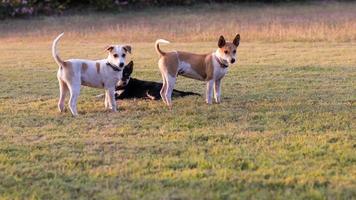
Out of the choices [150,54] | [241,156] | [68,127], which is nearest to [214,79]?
[68,127]

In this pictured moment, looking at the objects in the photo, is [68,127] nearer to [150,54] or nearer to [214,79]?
[214,79]

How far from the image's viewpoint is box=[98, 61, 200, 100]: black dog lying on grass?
906cm

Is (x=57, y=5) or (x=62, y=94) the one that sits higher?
(x=57, y=5)

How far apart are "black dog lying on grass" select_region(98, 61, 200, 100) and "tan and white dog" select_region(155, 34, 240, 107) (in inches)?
20.5

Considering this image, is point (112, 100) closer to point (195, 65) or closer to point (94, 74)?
point (94, 74)

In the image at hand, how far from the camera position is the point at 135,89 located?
9242 millimetres

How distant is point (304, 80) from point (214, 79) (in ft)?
9.06

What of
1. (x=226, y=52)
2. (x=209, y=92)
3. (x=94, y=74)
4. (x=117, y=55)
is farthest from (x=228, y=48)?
(x=94, y=74)

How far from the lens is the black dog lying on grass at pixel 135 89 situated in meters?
9.06

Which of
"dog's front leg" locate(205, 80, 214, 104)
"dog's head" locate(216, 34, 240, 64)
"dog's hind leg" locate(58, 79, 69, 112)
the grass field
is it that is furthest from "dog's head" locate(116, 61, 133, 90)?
"dog's head" locate(216, 34, 240, 64)

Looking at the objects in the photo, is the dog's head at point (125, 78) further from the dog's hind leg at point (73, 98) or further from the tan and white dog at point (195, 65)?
the dog's hind leg at point (73, 98)

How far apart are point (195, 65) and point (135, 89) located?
116 cm

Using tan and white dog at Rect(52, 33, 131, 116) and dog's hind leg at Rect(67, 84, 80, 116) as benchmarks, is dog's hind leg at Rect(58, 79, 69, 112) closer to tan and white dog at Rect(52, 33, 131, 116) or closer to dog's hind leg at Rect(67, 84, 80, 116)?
tan and white dog at Rect(52, 33, 131, 116)

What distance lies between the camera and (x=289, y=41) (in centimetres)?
1942
